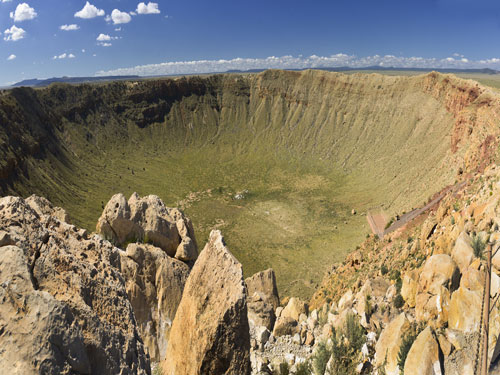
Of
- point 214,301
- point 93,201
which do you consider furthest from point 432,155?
point 93,201

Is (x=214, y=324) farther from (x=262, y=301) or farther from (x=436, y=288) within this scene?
(x=262, y=301)

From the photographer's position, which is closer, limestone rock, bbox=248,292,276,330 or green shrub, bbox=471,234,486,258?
green shrub, bbox=471,234,486,258

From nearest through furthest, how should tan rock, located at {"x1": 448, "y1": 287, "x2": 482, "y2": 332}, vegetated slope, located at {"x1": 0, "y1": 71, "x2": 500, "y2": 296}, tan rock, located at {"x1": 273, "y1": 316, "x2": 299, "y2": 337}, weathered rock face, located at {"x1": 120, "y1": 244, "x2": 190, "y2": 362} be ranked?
tan rock, located at {"x1": 448, "y1": 287, "x2": 482, "y2": 332}
weathered rock face, located at {"x1": 120, "y1": 244, "x2": 190, "y2": 362}
tan rock, located at {"x1": 273, "y1": 316, "x2": 299, "y2": 337}
vegetated slope, located at {"x1": 0, "y1": 71, "x2": 500, "y2": 296}

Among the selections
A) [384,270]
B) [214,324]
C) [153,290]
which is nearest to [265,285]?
[384,270]

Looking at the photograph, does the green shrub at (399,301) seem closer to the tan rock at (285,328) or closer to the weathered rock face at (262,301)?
the tan rock at (285,328)

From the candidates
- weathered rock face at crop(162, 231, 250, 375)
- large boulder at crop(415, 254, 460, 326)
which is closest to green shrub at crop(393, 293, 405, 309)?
large boulder at crop(415, 254, 460, 326)

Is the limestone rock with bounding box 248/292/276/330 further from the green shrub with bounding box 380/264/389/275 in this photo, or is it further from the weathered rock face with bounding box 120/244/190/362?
the green shrub with bounding box 380/264/389/275

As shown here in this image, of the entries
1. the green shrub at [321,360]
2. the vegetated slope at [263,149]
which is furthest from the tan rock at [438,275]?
the vegetated slope at [263,149]
